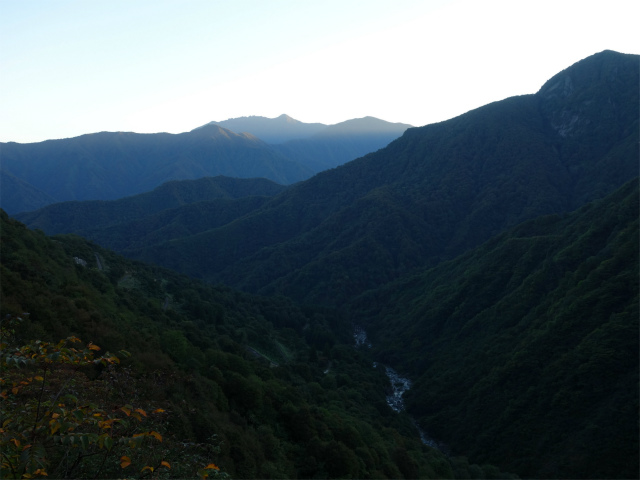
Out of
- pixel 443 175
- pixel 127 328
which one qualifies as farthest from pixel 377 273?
pixel 127 328

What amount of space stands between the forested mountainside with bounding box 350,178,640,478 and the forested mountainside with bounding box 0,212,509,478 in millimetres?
6500

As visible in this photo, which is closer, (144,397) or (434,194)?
(144,397)

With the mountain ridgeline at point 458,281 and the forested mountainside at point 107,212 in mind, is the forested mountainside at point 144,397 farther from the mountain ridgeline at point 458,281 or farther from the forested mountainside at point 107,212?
the forested mountainside at point 107,212

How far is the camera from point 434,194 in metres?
121

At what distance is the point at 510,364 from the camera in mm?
45188

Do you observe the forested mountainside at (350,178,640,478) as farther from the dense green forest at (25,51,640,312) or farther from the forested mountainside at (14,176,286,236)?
the forested mountainside at (14,176,286,236)

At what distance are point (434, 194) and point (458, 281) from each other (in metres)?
55.9

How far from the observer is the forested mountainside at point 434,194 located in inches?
4063

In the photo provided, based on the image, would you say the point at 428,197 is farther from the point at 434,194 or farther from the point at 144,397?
the point at 144,397

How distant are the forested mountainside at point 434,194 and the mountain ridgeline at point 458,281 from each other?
Answer: 22.8 inches

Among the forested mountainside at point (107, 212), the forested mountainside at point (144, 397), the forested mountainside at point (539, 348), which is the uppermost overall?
the forested mountainside at point (107, 212)

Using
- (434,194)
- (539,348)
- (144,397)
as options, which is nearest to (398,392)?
(539,348)

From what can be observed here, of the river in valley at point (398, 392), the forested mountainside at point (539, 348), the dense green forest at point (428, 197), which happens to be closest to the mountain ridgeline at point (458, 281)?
the forested mountainside at point (539, 348)

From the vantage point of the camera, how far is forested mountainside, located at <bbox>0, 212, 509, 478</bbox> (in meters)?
5.43
